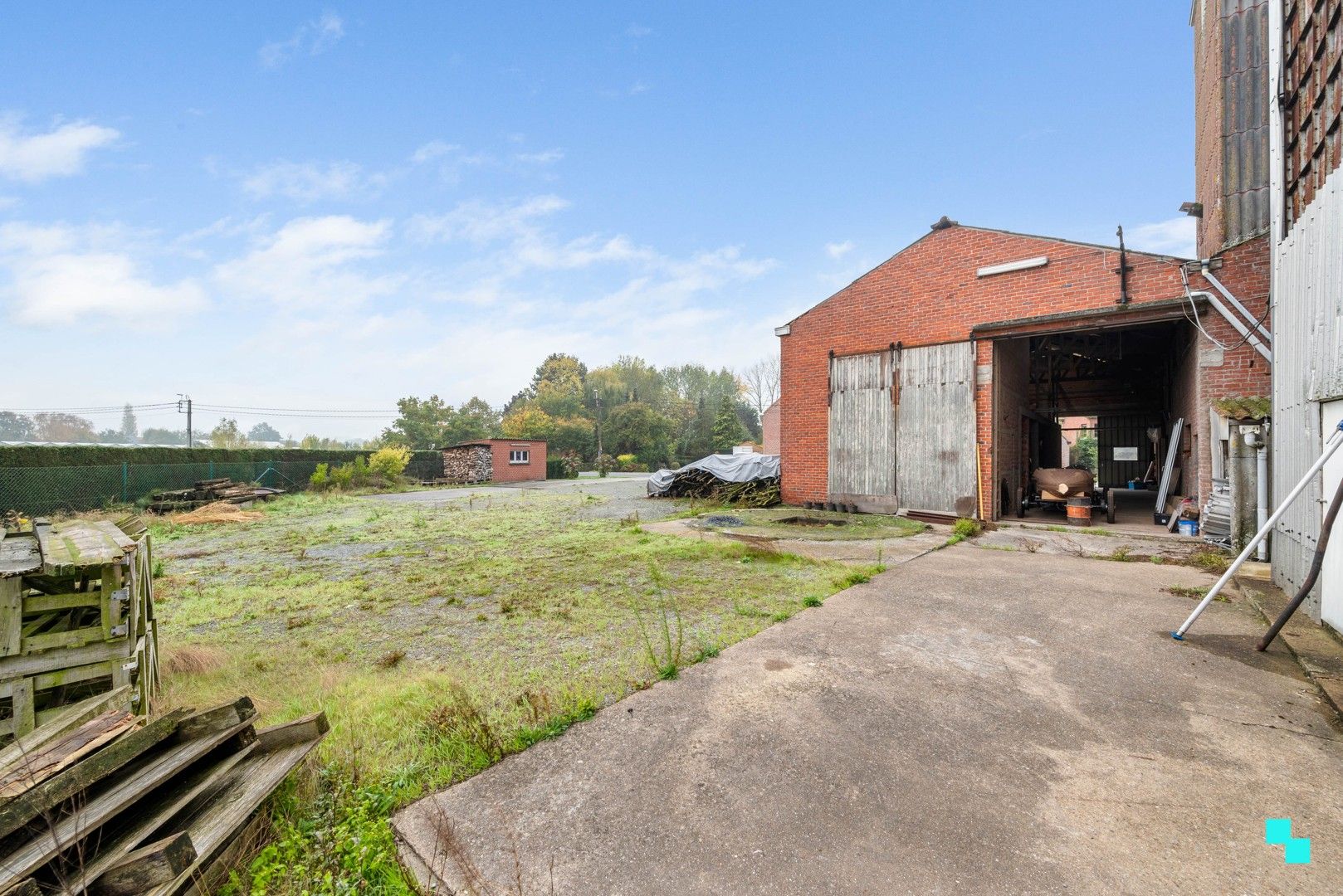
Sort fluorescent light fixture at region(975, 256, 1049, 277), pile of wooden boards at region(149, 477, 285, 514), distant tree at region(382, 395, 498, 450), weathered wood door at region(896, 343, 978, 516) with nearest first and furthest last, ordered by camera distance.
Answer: fluorescent light fixture at region(975, 256, 1049, 277)
weathered wood door at region(896, 343, 978, 516)
pile of wooden boards at region(149, 477, 285, 514)
distant tree at region(382, 395, 498, 450)

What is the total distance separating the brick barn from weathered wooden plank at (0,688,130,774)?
36.3 feet

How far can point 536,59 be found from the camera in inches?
482

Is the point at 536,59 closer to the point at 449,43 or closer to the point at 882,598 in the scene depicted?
the point at 449,43

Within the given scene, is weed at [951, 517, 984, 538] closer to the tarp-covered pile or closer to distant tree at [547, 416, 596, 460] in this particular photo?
the tarp-covered pile

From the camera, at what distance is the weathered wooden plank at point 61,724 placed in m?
1.71

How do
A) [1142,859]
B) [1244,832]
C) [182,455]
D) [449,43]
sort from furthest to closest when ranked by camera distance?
[182,455], [449,43], [1244,832], [1142,859]

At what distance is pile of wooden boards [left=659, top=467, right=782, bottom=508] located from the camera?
13492mm

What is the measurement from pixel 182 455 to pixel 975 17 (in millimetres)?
28190

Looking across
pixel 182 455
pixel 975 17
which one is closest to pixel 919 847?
pixel 975 17

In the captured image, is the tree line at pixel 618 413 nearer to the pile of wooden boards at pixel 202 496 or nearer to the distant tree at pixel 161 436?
the pile of wooden boards at pixel 202 496

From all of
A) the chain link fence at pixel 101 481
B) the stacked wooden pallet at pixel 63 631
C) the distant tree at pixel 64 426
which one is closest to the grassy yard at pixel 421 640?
the stacked wooden pallet at pixel 63 631

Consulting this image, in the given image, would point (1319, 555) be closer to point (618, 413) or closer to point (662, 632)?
point (662, 632)

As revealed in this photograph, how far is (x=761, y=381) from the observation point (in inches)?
2222

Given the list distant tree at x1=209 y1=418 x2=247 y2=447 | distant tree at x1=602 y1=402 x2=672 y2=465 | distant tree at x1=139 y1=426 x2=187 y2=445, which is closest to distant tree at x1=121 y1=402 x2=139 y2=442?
distant tree at x1=139 y1=426 x2=187 y2=445
